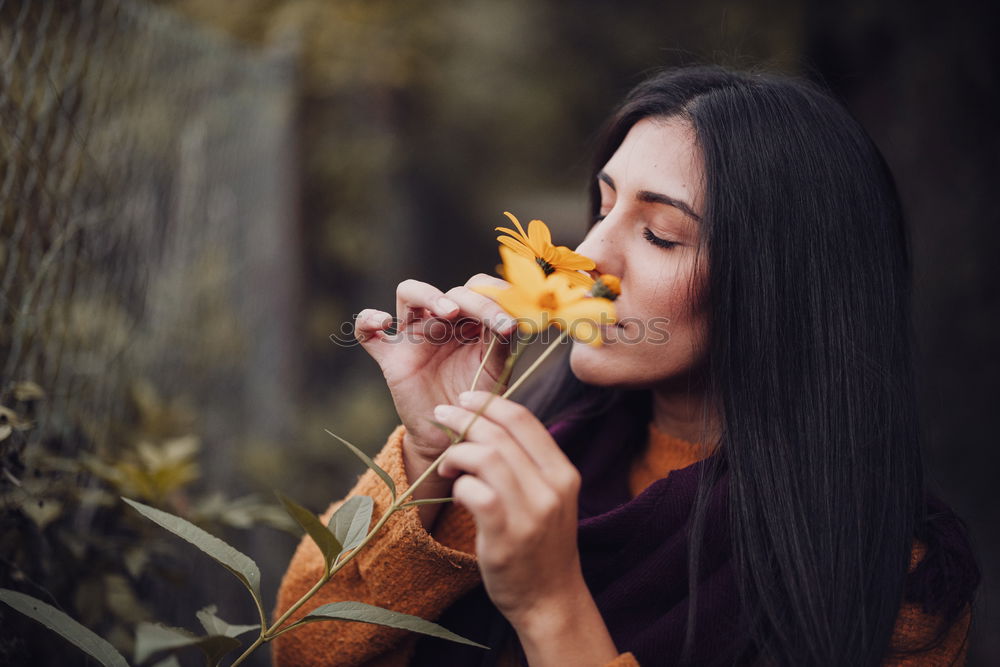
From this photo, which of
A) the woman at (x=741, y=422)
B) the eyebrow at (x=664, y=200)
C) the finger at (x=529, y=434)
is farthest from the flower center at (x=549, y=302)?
the eyebrow at (x=664, y=200)

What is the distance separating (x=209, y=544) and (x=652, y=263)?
710 mm

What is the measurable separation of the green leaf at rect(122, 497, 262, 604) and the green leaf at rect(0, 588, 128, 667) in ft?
0.43

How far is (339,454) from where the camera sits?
3256 millimetres

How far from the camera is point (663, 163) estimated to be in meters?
1.10

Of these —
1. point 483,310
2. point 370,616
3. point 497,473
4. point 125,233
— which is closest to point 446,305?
point 483,310

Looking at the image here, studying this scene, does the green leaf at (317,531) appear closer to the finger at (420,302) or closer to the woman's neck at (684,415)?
the finger at (420,302)

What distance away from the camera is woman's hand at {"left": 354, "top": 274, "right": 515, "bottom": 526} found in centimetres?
100

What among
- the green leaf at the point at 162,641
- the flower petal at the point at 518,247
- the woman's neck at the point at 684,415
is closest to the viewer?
the green leaf at the point at 162,641

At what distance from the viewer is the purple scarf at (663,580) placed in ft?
3.38

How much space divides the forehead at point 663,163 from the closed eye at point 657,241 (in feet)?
0.21

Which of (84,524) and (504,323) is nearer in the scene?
(504,323)

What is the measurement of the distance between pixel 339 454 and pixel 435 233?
280cm

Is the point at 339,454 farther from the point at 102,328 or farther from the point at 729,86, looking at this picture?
the point at 729,86

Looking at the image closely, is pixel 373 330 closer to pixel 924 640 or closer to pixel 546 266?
pixel 546 266
